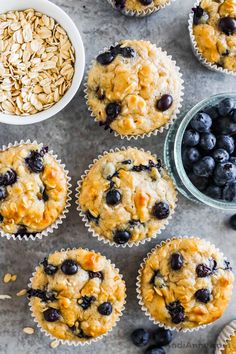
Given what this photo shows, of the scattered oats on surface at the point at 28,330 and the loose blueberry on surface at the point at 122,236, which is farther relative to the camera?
the scattered oats on surface at the point at 28,330

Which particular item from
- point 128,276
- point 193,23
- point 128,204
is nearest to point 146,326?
point 128,276

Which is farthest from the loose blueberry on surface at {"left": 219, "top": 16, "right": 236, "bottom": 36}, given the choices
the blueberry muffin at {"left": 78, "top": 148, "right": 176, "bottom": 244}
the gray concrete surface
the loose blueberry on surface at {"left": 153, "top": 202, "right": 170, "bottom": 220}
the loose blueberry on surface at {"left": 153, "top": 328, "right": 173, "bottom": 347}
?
the loose blueberry on surface at {"left": 153, "top": 328, "right": 173, "bottom": 347}

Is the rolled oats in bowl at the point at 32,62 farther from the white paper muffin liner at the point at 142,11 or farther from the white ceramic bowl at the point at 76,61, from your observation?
the white paper muffin liner at the point at 142,11

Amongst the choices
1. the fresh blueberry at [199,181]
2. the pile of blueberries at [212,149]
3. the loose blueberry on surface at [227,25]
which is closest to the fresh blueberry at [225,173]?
the pile of blueberries at [212,149]

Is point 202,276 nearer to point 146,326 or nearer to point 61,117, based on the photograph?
point 146,326

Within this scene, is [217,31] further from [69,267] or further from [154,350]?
[154,350]

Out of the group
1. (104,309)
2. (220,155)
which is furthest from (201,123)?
(104,309)

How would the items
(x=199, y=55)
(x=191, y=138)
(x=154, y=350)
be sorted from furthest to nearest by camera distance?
(x=154, y=350), (x=199, y=55), (x=191, y=138)
